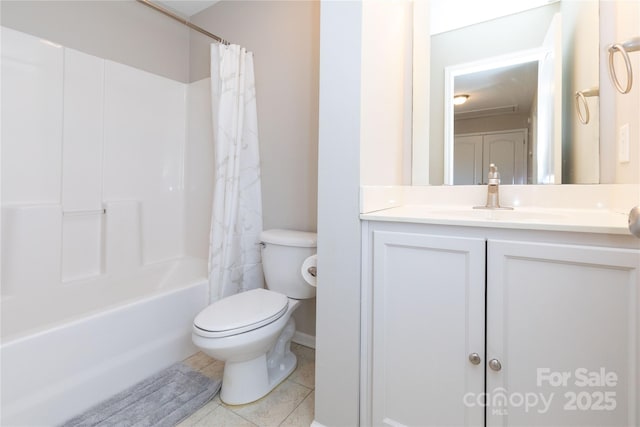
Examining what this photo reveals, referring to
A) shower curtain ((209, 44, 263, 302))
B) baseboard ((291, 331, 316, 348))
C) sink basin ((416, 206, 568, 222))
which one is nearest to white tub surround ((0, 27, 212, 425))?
shower curtain ((209, 44, 263, 302))

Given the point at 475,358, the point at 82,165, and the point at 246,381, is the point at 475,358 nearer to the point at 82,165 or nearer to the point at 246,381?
the point at 246,381

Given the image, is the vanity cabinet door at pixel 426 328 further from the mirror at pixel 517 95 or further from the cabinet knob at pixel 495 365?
the mirror at pixel 517 95

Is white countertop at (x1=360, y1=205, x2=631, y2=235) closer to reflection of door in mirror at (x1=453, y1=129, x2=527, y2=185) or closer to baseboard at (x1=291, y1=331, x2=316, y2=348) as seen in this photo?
reflection of door in mirror at (x1=453, y1=129, x2=527, y2=185)

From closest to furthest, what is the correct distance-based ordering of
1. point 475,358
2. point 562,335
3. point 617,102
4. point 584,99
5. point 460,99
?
point 562,335 → point 475,358 → point 617,102 → point 584,99 → point 460,99

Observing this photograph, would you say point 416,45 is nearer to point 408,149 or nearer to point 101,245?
point 408,149

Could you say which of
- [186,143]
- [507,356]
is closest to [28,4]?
[186,143]

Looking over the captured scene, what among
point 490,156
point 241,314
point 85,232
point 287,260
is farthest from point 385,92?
point 85,232

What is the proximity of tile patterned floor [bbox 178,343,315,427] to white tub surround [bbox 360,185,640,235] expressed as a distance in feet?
3.08

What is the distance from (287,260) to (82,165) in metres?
1.44

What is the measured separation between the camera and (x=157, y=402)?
1382 mm

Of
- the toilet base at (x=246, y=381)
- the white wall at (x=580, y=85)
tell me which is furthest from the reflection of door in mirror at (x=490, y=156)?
the toilet base at (x=246, y=381)

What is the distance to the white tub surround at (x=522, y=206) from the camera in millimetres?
870

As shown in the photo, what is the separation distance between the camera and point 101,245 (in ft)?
6.56

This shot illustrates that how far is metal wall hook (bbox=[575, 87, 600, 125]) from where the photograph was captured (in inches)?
47.6
